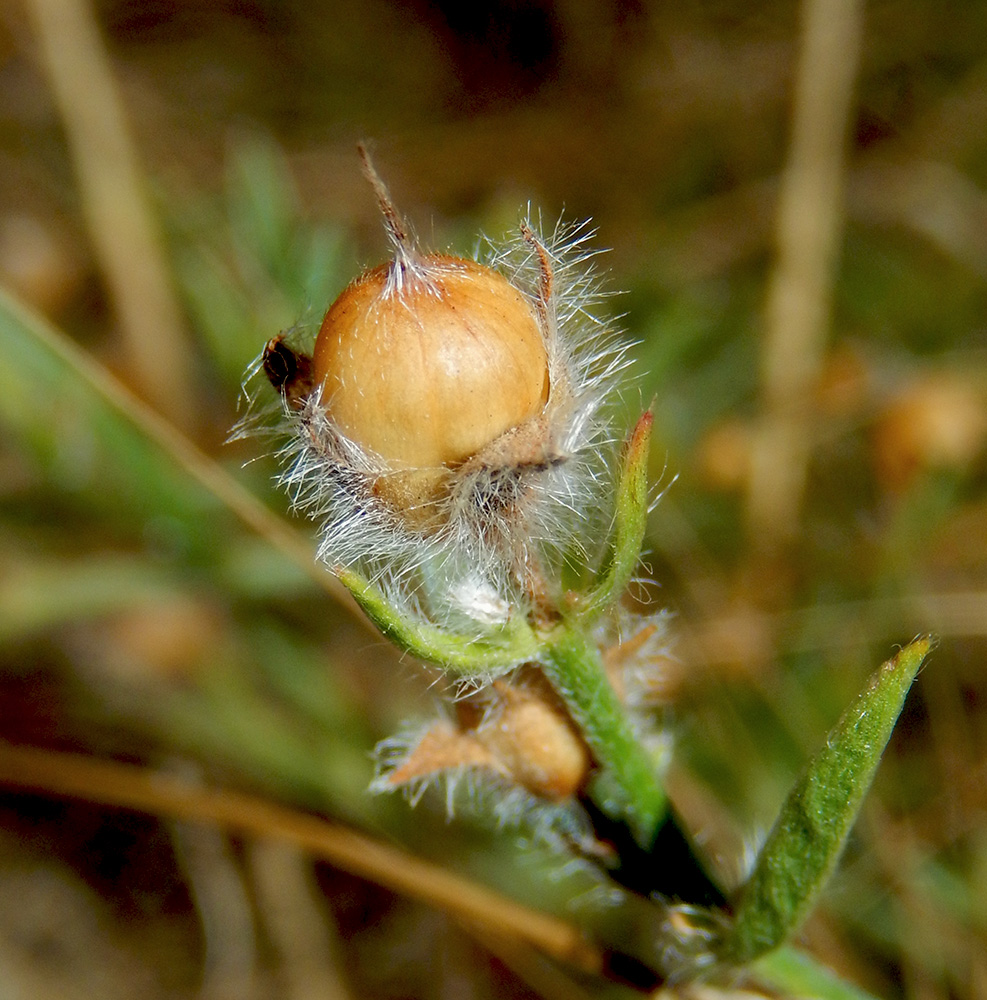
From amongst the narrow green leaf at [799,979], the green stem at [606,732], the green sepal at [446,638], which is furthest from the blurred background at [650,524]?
the green sepal at [446,638]

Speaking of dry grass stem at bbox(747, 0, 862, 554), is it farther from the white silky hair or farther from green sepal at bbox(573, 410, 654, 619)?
green sepal at bbox(573, 410, 654, 619)

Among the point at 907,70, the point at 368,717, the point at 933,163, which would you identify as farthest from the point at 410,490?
the point at 907,70

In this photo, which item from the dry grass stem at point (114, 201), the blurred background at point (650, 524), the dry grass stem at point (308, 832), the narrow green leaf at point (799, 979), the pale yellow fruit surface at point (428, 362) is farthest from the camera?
the dry grass stem at point (114, 201)

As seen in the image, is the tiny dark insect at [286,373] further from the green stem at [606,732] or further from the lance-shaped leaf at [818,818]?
the lance-shaped leaf at [818,818]

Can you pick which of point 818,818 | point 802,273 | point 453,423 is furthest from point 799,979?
point 802,273

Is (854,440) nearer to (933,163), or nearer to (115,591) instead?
(933,163)

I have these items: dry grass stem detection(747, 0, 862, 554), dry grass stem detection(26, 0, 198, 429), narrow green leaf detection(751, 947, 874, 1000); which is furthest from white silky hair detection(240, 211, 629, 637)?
dry grass stem detection(26, 0, 198, 429)
